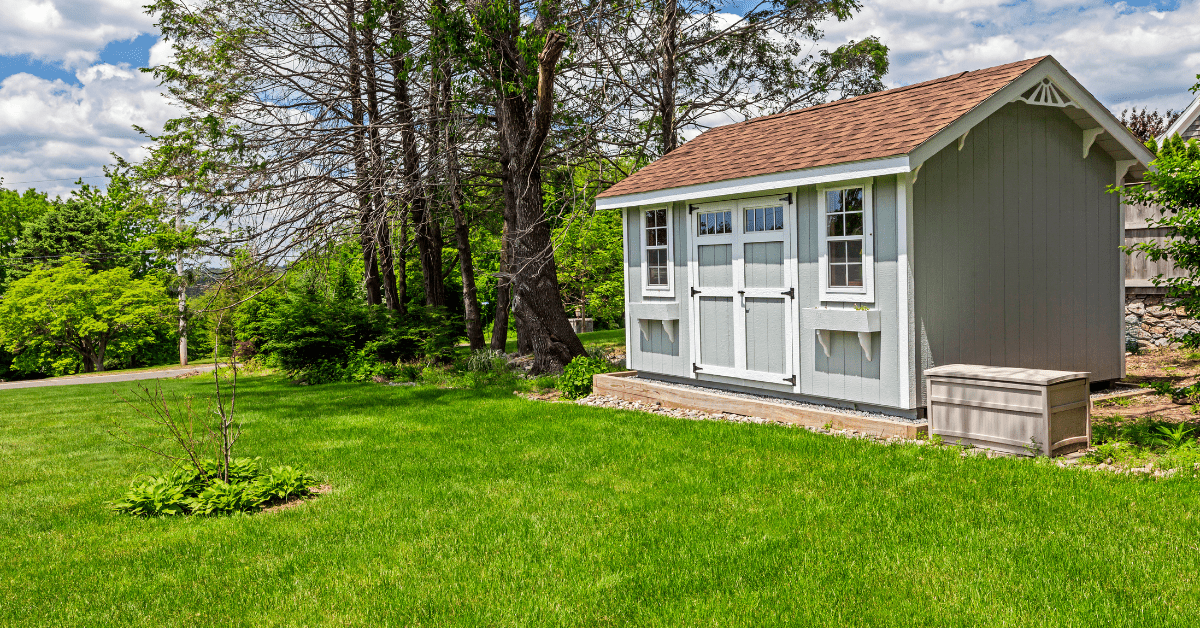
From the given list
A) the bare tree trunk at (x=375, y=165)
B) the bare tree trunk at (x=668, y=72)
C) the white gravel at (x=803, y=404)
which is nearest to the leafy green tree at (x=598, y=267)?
the bare tree trunk at (x=668, y=72)

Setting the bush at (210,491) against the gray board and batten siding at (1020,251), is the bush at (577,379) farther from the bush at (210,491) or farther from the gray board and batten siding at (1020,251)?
the bush at (210,491)

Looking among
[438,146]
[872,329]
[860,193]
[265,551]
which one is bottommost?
[265,551]

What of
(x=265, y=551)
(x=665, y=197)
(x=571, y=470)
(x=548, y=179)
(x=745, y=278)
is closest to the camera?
(x=265, y=551)

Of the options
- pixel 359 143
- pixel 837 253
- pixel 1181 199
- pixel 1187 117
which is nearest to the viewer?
pixel 1181 199

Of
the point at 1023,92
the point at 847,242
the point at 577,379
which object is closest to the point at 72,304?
the point at 577,379

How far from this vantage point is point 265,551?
5.05m

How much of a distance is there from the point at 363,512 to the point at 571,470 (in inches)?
72.2

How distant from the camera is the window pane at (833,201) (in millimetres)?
8758

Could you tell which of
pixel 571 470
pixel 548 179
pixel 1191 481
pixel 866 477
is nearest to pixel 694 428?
pixel 571 470

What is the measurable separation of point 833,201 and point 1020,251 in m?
2.34

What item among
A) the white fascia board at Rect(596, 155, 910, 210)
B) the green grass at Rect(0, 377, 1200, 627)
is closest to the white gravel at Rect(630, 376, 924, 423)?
the green grass at Rect(0, 377, 1200, 627)

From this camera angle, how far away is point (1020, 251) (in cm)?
916

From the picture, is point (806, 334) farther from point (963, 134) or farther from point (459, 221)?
point (459, 221)

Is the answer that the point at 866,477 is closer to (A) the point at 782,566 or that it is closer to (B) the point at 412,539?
(A) the point at 782,566
